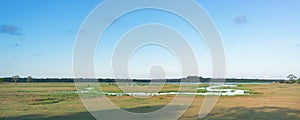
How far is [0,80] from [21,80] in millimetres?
15105

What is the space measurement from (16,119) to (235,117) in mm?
12108

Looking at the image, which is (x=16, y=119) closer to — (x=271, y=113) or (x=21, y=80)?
(x=271, y=113)

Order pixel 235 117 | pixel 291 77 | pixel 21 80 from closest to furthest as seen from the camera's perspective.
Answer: pixel 235 117, pixel 291 77, pixel 21 80

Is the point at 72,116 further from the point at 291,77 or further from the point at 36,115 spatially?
the point at 291,77

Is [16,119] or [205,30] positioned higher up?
[205,30]

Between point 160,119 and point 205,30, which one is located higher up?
point 205,30

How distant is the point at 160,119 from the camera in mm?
17594

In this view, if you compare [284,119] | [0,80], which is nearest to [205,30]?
[284,119]

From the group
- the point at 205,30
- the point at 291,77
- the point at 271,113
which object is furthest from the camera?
the point at 291,77

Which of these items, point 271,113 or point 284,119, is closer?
point 284,119

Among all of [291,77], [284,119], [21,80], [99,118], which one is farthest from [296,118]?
[21,80]

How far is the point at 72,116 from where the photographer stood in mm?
18672

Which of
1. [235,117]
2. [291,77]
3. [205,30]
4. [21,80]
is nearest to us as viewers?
[205,30]

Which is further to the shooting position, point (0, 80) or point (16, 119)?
point (0, 80)
